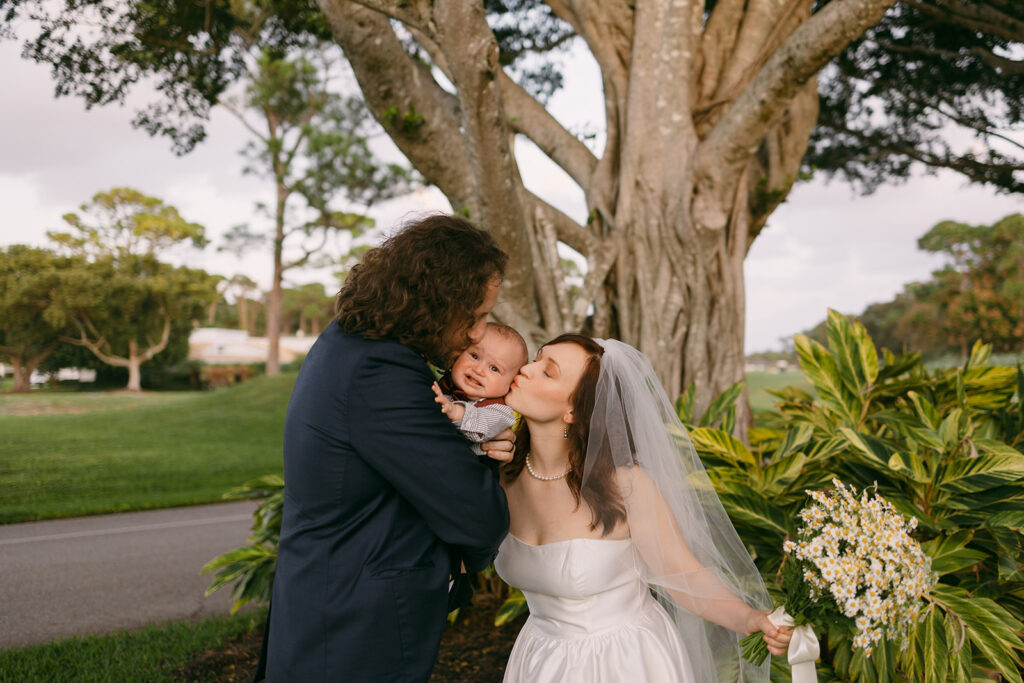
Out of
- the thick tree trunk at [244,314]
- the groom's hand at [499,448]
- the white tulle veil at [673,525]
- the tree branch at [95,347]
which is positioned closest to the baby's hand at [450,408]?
the groom's hand at [499,448]

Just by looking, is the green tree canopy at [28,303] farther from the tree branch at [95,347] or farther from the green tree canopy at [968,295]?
the green tree canopy at [968,295]

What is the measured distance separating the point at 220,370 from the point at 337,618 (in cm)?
3642

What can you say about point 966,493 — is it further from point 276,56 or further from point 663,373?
point 276,56

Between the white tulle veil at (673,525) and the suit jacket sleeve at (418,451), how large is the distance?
2.29 feet

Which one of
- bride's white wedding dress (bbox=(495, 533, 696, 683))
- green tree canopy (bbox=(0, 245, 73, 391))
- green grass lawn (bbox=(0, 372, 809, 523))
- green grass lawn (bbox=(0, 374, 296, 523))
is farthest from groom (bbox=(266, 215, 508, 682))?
green tree canopy (bbox=(0, 245, 73, 391))

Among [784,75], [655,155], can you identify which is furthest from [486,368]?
[655,155]

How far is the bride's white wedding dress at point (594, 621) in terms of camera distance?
7.40ft

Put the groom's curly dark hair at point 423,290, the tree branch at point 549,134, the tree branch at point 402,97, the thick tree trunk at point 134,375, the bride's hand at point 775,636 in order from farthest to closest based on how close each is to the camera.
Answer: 1. the thick tree trunk at point 134,375
2. the tree branch at point 549,134
3. the tree branch at point 402,97
4. the bride's hand at point 775,636
5. the groom's curly dark hair at point 423,290

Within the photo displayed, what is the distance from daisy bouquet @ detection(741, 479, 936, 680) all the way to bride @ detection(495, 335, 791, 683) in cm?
20

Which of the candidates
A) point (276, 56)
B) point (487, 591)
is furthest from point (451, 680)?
point (276, 56)

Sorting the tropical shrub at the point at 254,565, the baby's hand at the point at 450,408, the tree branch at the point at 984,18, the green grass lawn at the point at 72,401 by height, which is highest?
the tree branch at the point at 984,18

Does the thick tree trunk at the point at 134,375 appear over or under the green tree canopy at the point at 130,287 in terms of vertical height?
under

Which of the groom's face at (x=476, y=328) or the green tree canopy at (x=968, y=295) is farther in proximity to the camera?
the green tree canopy at (x=968, y=295)

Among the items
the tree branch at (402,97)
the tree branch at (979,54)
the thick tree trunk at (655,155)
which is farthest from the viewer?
the tree branch at (979,54)
